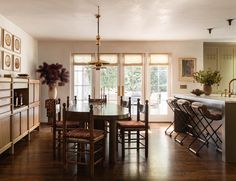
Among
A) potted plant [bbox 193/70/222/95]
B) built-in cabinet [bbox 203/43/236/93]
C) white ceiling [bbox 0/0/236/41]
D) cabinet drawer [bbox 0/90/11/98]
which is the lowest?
cabinet drawer [bbox 0/90/11/98]

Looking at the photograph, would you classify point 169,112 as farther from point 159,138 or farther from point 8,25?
point 8,25

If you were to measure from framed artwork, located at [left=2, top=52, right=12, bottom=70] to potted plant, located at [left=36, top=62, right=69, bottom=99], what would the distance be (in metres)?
1.68

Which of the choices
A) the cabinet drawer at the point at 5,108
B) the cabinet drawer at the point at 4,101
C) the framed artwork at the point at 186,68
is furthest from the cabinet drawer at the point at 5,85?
the framed artwork at the point at 186,68

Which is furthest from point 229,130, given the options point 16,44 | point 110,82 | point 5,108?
point 16,44

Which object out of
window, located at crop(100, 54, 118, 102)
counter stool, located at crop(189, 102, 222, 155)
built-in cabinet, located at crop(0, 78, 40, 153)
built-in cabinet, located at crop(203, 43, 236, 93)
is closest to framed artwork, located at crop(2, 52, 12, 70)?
built-in cabinet, located at crop(0, 78, 40, 153)

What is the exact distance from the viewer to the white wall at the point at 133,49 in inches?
298

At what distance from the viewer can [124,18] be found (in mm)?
5035

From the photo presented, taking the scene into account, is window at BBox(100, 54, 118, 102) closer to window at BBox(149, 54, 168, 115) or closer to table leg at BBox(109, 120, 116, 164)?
window at BBox(149, 54, 168, 115)

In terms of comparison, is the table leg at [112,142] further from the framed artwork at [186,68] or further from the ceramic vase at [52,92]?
the framed artwork at [186,68]

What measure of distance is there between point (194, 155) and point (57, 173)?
7.32 feet

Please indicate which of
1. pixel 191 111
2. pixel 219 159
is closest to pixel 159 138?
pixel 191 111

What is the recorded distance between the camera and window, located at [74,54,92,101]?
770 centimetres

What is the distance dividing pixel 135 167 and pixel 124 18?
294 cm

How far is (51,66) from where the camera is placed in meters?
6.95
